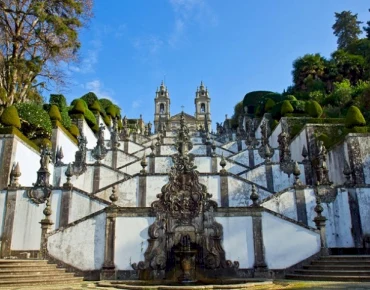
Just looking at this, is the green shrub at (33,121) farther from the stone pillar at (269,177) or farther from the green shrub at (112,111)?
the green shrub at (112,111)

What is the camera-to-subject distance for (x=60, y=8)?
2470 cm

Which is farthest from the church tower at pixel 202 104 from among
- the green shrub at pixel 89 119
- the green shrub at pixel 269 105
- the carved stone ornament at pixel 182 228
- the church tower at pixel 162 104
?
the carved stone ornament at pixel 182 228

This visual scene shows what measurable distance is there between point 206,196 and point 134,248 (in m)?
3.00

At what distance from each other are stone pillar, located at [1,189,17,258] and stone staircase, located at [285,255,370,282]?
10.9m

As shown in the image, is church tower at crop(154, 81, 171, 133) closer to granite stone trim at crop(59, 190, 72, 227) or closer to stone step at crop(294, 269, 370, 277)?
granite stone trim at crop(59, 190, 72, 227)

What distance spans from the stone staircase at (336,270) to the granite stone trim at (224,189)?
20.4ft

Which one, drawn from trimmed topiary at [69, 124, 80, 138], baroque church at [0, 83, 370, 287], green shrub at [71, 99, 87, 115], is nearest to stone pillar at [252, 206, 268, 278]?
baroque church at [0, 83, 370, 287]

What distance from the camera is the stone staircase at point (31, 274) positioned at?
1011 cm

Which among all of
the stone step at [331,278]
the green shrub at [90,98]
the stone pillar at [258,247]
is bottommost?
the stone step at [331,278]

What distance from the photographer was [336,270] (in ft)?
Answer: 37.2

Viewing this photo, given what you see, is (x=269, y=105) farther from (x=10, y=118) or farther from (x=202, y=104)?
(x=202, y=104)

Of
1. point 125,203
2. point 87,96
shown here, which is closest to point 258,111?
point 87,96

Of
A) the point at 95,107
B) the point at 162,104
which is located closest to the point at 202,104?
the point at 162,104

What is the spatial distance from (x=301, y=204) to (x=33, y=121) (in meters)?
15.0
